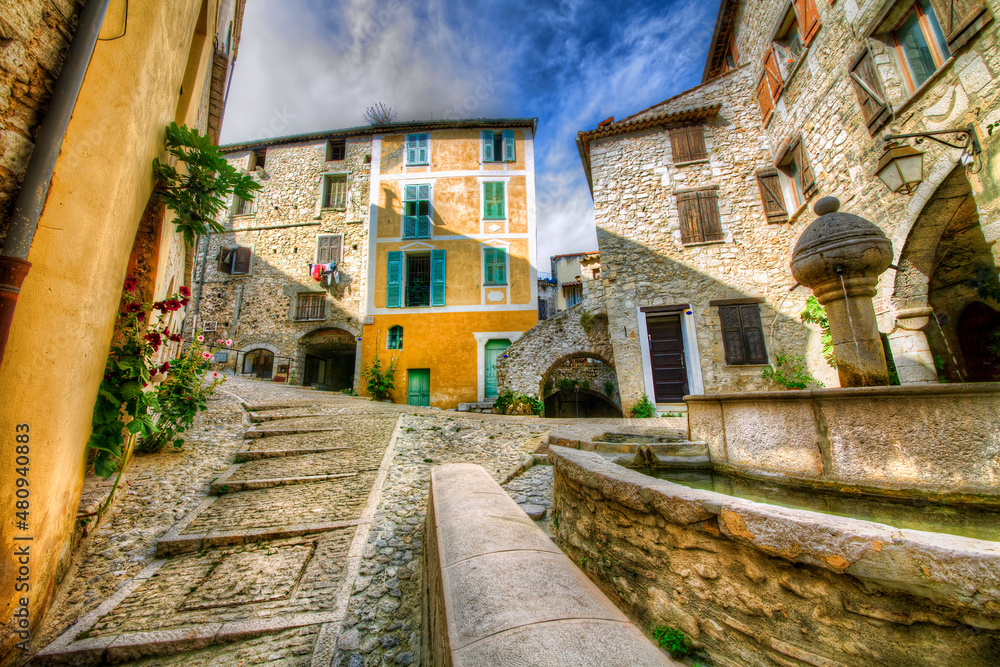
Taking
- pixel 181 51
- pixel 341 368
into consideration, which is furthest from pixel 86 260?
pixel 341 368

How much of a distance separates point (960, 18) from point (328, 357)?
1793cm

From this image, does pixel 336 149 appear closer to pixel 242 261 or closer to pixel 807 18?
pixel 242 261

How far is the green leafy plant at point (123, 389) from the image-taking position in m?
2.59

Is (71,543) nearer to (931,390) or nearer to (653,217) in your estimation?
(931,390)

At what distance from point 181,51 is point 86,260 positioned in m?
2.56

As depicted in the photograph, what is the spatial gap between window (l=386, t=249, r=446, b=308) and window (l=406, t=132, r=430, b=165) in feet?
11.7

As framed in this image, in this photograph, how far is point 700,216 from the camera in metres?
10.0

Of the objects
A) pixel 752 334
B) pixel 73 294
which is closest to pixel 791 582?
pixel 73 294

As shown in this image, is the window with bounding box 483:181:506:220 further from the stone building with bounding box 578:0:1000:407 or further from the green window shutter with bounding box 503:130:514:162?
the stone building with bounding box 578:0:1000:407

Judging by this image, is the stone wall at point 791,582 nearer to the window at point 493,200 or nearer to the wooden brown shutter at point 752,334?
the wooden brown shutter at point 752,334

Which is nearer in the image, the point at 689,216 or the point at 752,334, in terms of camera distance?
the point at 752,334

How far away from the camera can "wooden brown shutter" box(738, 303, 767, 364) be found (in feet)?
29.8

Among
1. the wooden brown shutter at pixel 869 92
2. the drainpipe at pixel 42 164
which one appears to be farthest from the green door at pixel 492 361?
the drainpipe at pixel 42 164

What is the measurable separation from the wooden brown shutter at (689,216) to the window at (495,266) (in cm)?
554
